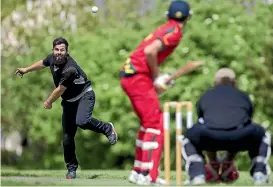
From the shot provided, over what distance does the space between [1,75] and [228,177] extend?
146 feet

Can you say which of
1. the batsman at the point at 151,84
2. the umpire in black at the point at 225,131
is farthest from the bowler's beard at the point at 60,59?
the umpire in black at the point at 225,131

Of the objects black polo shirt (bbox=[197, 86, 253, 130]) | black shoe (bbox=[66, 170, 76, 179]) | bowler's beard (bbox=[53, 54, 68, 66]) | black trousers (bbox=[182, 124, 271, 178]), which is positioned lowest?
black shoe (bbox=[66, 170, 76, 179])

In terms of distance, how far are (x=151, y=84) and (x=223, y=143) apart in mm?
1130

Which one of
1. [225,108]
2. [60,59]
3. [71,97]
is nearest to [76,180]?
[71,97]

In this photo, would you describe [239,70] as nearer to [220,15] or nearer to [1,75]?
[220,15]

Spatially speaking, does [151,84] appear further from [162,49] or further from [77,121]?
[77,121]

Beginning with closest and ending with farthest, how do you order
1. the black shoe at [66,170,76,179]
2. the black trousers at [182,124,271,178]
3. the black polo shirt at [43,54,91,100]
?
the black trousers at [182,124,271,178] → the black polo shirt at [43,54,91,100] → the black shoe at [66,170,76,179]

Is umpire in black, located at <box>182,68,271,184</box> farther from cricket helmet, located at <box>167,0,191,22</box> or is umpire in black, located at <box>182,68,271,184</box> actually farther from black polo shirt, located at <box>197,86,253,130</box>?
cricket helmet, located at <box>167,0,191,22</box>

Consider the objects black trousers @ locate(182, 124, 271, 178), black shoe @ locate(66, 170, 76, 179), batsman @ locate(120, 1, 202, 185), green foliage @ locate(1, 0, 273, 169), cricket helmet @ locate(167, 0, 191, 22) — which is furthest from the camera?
green foliage @ locate(1, 0, 273, 169)

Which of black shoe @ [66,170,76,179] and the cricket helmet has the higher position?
the cricket helmet

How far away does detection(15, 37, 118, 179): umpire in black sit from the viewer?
44.6ft

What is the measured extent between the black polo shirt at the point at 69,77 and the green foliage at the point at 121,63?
35.1 metres

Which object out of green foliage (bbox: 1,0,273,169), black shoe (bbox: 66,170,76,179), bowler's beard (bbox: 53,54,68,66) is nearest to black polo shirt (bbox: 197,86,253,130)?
bowler's beard (bbox: 53,54,68,66)

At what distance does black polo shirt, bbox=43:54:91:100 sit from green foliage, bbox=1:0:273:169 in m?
35.1
